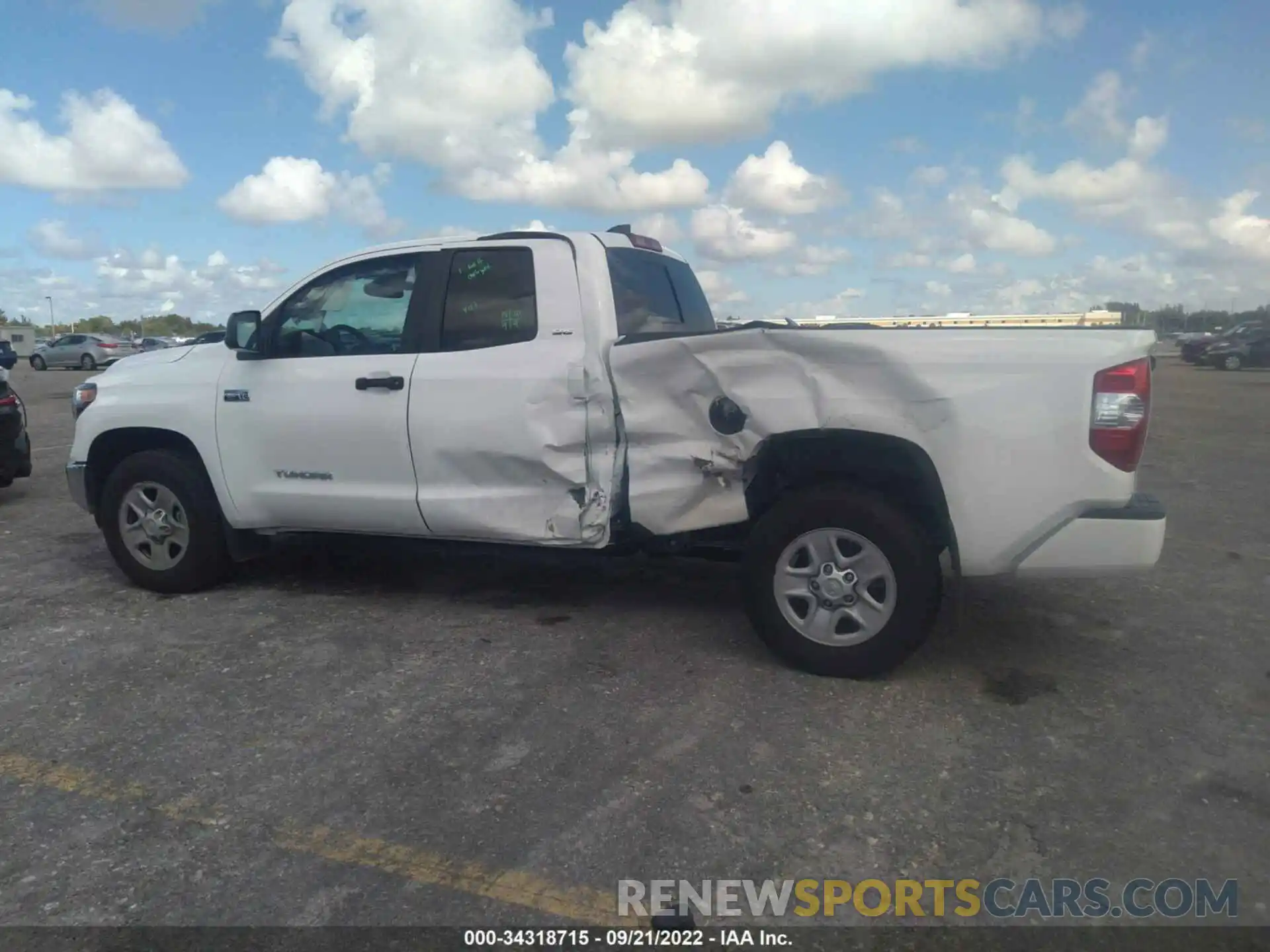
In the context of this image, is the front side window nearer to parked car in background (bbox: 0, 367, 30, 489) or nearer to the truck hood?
the truck hood

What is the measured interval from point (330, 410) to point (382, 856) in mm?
2760

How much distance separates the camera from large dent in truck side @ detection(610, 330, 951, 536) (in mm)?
4051

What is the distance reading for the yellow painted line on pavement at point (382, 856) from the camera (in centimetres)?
277

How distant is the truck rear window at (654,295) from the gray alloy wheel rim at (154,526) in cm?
277

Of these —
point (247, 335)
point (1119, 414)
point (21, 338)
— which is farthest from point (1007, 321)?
point (21, 338)

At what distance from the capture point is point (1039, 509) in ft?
12.8

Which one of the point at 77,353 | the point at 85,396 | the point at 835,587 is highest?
the point at 85,396

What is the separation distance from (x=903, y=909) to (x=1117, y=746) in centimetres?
145

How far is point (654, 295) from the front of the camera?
535 cm

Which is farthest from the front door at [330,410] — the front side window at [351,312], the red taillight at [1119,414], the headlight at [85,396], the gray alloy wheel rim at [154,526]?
the red taillight at [1119,414]

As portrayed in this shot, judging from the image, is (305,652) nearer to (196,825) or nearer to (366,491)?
(366,491)

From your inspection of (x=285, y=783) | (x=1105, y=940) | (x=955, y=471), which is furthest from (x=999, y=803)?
(x=285, y=783)

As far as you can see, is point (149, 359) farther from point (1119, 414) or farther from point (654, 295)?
point (1119, 414)

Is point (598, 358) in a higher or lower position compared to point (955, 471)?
higher
